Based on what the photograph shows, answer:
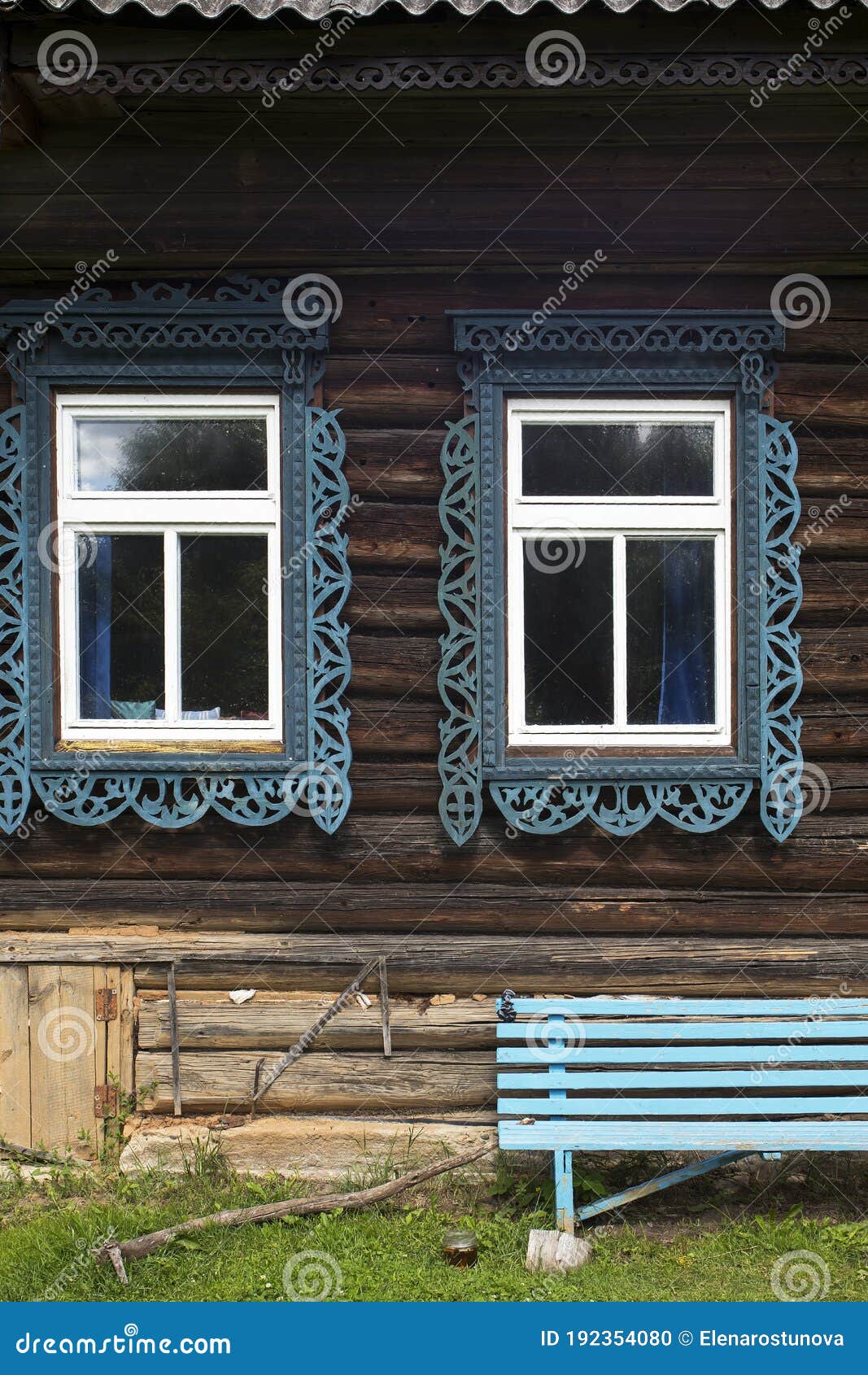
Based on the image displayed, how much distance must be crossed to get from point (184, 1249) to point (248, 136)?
13.4ft

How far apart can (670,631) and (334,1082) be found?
2199 millimetres

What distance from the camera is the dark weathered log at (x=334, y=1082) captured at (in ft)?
12.3

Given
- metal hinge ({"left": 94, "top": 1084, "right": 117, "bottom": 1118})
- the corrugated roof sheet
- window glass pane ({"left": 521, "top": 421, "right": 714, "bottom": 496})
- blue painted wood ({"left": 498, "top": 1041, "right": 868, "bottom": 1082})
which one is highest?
the corrugated roof sheet

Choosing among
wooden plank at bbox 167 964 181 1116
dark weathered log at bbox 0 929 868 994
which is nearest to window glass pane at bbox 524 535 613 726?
dark weathered log at bbox 0 929 868 994

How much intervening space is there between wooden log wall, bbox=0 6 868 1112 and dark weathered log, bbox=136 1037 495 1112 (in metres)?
0.01

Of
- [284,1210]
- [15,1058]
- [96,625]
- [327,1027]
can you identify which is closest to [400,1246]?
[284,1210]

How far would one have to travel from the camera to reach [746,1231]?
3418mm

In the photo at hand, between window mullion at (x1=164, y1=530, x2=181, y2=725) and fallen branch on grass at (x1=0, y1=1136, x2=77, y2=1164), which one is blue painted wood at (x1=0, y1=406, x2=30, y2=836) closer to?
window mullion at (x1=164, y1=530, x2=181, y2=725)

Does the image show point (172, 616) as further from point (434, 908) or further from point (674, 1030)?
point (674, 1030)

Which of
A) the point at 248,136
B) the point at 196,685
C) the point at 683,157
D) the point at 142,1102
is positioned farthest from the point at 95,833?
the point at 683,157

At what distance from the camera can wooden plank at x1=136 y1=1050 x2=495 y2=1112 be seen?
12.3 ft

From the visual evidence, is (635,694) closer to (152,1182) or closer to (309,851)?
(309,851)

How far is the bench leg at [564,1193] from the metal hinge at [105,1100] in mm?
1709

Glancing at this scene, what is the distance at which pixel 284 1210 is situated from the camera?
11.1 feet
